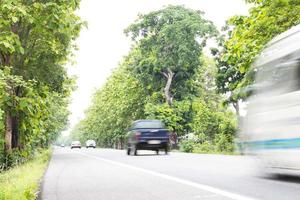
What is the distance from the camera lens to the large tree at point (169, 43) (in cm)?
4631

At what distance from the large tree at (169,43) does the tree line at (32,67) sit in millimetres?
19644

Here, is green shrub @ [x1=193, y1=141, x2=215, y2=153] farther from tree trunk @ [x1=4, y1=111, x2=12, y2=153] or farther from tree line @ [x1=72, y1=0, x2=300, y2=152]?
tree trunk @ [x1=4, y1=111, x2=12, y2=153]

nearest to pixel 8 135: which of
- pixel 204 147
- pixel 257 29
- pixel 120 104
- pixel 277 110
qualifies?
pixel 257 29

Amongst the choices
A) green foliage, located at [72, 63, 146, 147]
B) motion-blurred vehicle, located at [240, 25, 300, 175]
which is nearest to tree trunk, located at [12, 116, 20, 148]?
motion-blurred vehicle, located at [240, 25, 300, 175]

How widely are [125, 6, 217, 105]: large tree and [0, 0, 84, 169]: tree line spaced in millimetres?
19644

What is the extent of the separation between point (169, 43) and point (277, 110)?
37.8 metres

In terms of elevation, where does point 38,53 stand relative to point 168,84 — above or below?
below

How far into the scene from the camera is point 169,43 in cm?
4744

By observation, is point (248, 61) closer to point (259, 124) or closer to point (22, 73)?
point (259, 124)

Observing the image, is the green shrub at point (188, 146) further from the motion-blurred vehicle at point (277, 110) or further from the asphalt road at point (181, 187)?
the motion-blurred vehicle at point (277, 110)

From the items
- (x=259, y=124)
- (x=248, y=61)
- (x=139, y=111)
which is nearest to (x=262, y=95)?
(x=259, y=124)

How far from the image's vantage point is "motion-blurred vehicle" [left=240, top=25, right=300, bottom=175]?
9.47m

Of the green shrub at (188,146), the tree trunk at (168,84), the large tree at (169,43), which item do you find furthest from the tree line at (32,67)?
the tree trunk at (168,84)

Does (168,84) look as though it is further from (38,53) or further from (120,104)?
(38,53)
